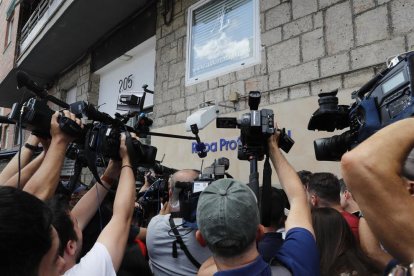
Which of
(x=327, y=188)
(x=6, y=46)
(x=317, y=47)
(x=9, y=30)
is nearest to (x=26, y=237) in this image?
(x=327, y=188)

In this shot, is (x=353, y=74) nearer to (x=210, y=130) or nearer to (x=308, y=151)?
(x=308, y=151)

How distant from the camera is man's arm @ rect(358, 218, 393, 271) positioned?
54.1 inches

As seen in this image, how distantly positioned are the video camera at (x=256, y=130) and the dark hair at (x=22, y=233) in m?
0.95

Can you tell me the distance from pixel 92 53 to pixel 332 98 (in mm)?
6852

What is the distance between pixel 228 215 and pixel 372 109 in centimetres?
58

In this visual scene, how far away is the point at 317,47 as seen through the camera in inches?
137

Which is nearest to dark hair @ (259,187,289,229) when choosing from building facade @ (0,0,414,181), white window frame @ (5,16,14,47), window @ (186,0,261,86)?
Answer: building facade @ (0,0,414,181)

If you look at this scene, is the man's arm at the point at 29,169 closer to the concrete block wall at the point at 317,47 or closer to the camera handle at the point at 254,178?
the camera handle at the point at 254,178

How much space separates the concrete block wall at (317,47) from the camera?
9.91 feet

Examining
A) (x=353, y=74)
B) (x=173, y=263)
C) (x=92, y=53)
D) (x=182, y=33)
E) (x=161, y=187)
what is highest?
(x=92, y=53)

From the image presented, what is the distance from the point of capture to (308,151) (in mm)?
3365

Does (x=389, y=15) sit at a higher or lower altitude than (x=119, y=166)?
higher

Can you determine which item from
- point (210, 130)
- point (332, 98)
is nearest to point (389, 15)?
point (332, 98)

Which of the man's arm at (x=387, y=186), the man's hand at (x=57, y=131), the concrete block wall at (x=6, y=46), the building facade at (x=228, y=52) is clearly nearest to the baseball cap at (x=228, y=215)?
the man's arm at (x=387, y=186)
